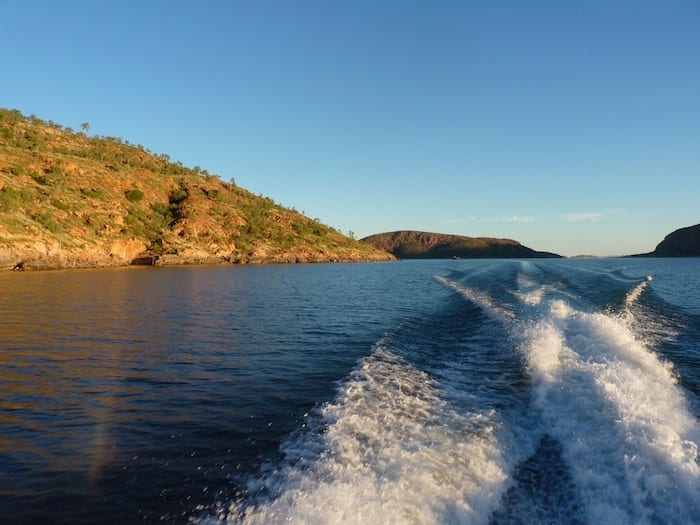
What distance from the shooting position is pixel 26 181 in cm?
7350

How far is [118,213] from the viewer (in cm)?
8556

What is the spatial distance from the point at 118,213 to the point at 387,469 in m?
96.0

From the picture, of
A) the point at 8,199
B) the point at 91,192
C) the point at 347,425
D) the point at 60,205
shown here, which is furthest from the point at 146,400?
the point at 91,192

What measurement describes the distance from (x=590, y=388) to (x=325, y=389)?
25.4 feet

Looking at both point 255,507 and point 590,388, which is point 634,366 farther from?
point 255,507

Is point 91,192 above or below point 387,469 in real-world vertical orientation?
above

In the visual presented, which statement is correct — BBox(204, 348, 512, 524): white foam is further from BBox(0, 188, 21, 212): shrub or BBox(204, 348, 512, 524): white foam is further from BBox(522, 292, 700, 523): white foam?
BBox(0, 188, 21, 212): shrub

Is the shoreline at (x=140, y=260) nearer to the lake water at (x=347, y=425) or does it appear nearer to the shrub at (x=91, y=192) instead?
the shrub at (x=91, y=192)

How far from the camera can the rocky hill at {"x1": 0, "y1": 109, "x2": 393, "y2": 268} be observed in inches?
2491

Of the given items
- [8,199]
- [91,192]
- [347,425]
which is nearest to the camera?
[347,425]

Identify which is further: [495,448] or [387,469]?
[495,448]

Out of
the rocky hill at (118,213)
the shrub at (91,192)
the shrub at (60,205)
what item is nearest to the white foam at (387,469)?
the rocky hill at (118,213)

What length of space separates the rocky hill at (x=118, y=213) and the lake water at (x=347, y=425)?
5608 centimetres

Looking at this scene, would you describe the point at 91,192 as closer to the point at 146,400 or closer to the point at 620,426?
the point at 146,400
